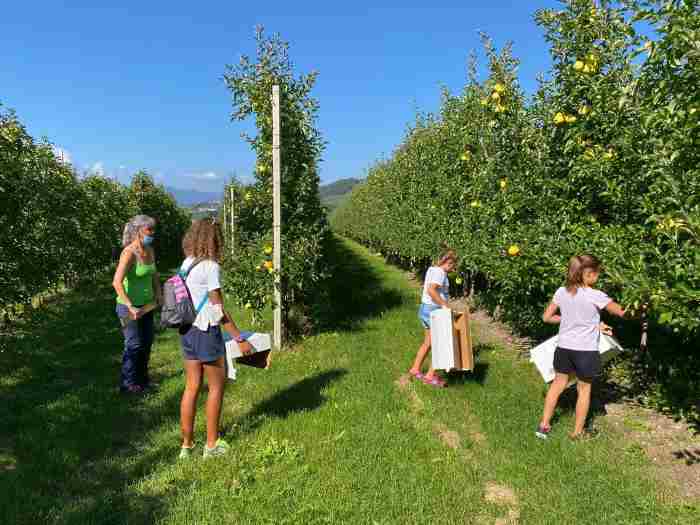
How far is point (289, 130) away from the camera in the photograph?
285 inches

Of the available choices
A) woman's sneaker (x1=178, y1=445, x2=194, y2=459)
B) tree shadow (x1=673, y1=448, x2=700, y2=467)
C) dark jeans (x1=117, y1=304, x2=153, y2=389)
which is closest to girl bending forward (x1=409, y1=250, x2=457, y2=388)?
tree shadow (x1=673, y1=448, x2=700, y2=467)

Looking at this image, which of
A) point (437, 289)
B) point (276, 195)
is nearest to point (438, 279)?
point (437, 289)

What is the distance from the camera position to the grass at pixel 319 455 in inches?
132

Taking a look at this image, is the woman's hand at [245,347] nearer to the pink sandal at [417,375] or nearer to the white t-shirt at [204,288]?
the white t-shirt at [204,288]

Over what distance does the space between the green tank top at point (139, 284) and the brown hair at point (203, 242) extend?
5.98ft

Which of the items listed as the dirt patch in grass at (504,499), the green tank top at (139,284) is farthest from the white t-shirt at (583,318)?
the green tank top at (139,284)

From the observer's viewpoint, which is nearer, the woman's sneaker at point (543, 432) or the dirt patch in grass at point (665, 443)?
A: the dirt patch in grass at point (665, 443)

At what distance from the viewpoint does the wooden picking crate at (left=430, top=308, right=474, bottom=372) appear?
5.38 metres

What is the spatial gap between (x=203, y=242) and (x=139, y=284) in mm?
2051

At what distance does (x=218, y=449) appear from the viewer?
13.3ft

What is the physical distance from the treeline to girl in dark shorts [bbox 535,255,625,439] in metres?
6.26

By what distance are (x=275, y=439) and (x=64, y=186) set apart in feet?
32.5

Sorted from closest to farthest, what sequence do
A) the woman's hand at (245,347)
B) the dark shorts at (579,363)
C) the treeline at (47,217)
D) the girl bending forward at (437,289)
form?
the woman's hand at (245,347) → the dark shorts at (579,363) → the girl bending forward at (437,289) → the treeline at (47,217)

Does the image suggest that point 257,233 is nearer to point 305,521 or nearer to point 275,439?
point 275,439
